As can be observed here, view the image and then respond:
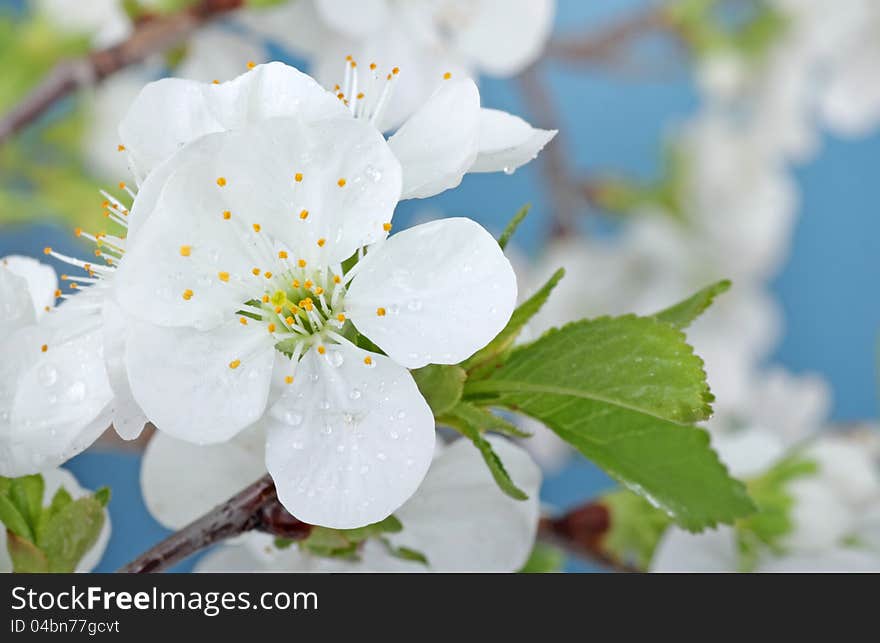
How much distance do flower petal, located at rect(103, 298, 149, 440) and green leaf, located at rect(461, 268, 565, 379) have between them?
103 millimetres

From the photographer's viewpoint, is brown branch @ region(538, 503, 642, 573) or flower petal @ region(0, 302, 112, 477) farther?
brown branch @ region(538, 503, 642, 573)

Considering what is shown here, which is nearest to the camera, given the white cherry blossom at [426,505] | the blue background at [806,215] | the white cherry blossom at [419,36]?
the white cherry blossom at [426,505]

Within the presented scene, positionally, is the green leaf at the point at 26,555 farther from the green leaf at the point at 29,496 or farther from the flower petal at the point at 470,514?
the flower petal at the point at 470,514

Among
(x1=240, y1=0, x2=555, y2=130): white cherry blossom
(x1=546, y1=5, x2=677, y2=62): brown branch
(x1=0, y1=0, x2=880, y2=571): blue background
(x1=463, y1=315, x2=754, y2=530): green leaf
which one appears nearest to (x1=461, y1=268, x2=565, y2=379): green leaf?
(x1=463, y1=315, x2=754, y2=530): green leaf

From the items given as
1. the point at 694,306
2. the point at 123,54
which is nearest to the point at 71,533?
the point at 694,306

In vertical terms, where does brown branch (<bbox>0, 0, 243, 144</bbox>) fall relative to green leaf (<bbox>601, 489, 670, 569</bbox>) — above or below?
above

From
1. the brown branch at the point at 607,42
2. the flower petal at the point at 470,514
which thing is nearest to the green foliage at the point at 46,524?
the flower petal at the point at 470,514

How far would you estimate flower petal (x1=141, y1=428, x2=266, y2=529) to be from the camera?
15.4 inches

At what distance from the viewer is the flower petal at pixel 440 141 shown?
0.30 meters

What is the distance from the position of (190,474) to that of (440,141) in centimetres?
17

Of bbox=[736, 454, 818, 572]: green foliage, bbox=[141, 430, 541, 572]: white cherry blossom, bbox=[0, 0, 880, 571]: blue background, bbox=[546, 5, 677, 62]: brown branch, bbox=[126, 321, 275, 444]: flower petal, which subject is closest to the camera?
bbox=[126, 321, 275, 444]: flower petal

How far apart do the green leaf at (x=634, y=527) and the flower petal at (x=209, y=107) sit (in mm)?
290

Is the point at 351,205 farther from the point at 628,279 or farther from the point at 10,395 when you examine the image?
the point at 628,279

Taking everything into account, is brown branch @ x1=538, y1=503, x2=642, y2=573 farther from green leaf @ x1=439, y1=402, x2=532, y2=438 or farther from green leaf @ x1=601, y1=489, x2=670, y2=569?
green leaf @ x1=439, y1=402, x2=532, y2=438
